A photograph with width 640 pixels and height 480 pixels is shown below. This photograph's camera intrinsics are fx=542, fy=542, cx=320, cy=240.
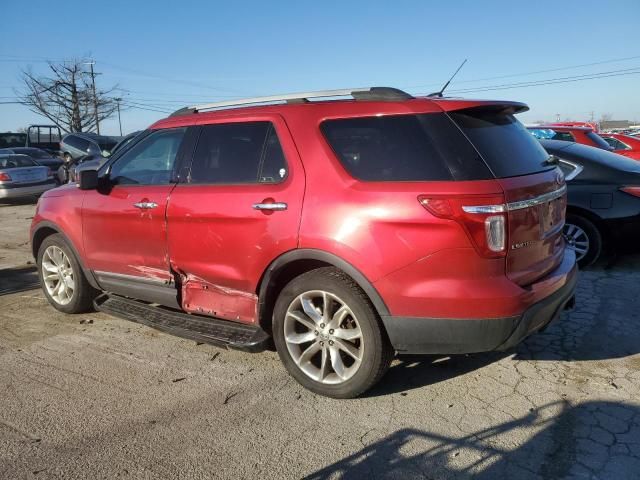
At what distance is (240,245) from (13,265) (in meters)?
5.21

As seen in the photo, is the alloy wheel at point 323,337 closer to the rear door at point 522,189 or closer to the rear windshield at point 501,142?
the rear door at point 522,189

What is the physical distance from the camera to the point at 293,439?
9.77 feet

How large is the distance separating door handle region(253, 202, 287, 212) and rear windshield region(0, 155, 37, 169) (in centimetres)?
1365

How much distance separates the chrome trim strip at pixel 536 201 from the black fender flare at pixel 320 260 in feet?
2.88

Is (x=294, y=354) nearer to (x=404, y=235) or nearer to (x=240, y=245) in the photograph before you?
(x=240, y=245)

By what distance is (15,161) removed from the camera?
15.1m

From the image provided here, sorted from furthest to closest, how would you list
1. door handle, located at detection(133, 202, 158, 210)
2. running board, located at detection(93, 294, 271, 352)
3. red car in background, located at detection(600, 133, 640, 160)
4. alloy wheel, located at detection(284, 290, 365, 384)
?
1. red car in background, located at detection(600, 133, 640, 160)
2. door handle, located at detection(133, 202, 158, 210)
3. running board, located at detection(93, 294, 271, 352)
4. alloy wheel, located at detection(284, 290, 365, 384)

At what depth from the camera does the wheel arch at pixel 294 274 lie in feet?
10.2

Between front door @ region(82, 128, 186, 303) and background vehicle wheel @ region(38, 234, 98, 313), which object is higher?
front door @ region(82, 128, 186, 303)

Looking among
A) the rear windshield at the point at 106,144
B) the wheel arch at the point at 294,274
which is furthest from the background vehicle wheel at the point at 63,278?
the rear windshield at the point at 106,144

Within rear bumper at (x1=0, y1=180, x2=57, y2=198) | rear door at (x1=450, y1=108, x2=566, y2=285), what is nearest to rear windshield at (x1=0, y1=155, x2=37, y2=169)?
rear bumper at (x1=0, y1=180, x2=57, y2=198)

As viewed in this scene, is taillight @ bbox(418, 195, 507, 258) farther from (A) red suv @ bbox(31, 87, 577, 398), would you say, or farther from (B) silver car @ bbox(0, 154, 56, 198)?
(B) silver car @ bbox(0, 154, 56, 198)

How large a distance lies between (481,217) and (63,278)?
4061 millimetres

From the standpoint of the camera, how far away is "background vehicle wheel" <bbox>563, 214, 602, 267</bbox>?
607cm
